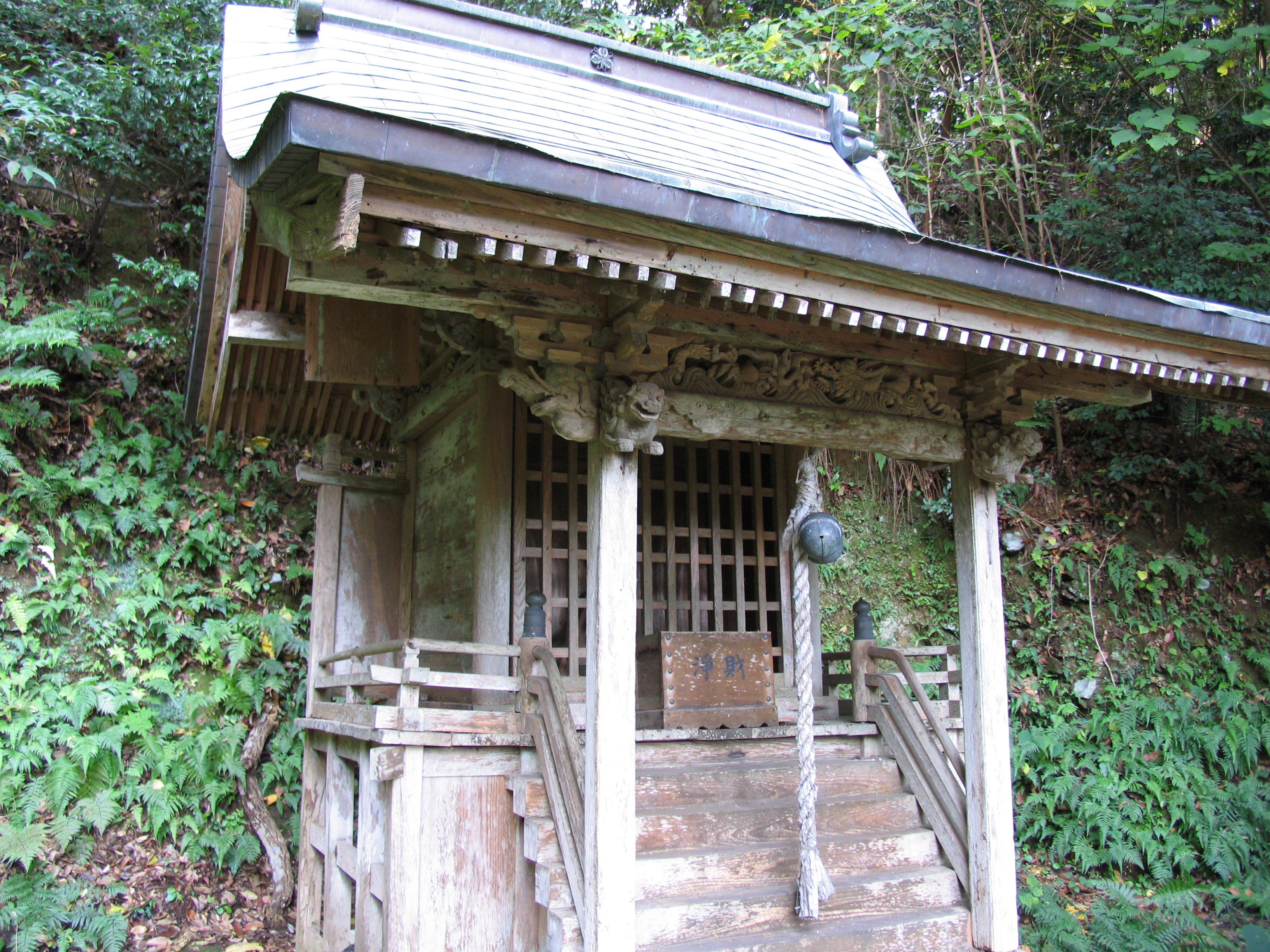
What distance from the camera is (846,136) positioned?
7.11 meters

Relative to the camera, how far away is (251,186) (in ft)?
9.39

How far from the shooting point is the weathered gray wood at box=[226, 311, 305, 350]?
193 inches

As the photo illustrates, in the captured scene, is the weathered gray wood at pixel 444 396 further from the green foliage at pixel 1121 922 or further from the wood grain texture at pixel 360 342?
the green foliage at pixel 1121 922

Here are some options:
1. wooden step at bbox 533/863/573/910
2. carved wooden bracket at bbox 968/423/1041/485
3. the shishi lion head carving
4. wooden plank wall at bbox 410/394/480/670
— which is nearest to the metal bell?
the shishi lion head carving

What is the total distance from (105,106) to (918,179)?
8.52 meters

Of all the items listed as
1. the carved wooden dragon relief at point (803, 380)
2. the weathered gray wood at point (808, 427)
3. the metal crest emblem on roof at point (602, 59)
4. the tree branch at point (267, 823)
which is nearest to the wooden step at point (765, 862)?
the weathered gray wood at point (808, 427)

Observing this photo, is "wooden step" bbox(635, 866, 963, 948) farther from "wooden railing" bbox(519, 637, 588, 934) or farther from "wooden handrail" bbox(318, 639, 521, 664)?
"wooden handrail" bbox(318, 639, 521, 664)

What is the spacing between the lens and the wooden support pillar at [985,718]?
448cm

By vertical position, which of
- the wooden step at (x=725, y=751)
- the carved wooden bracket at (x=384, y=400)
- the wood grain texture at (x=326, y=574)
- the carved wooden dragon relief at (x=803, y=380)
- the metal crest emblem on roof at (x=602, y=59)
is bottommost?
the wooden step at (x=725, y=751)

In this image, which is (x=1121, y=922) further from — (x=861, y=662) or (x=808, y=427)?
(x=808, y=427)

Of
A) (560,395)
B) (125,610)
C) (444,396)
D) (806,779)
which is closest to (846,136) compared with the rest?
(444,396)

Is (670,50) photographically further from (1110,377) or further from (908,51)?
(1110,377)

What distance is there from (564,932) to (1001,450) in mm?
3244

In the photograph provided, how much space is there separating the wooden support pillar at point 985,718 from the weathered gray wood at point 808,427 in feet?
0.95
